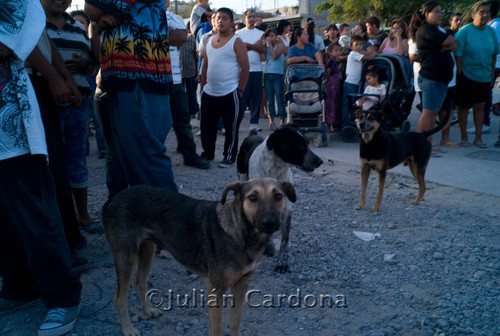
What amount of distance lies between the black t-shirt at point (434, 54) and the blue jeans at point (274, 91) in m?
3.65

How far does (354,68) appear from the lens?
783 cm

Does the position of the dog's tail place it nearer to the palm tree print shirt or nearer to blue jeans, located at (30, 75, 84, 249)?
the palm tree print shirt

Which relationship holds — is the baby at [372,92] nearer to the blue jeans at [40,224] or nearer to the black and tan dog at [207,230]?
the black and tan dog at [207,230]

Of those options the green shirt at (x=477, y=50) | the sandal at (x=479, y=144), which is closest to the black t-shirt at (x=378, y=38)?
the green shirt at (x=477, y=50)

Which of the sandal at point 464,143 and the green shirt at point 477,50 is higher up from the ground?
the green shirt at point 477,50

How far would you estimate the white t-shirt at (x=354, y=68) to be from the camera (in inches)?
307

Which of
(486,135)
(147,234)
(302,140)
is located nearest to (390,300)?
(302,140)

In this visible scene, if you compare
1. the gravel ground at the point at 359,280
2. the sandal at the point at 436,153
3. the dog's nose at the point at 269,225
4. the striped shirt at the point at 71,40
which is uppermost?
Answer: the striped shirt at the point at 71,40

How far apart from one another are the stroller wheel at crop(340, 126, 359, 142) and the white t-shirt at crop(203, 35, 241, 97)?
2779 mm

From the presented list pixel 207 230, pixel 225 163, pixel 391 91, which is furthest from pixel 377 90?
pixel 207 230

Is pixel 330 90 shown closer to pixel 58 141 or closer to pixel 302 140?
pixel 302 140

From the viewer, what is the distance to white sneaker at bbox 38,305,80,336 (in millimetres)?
2396

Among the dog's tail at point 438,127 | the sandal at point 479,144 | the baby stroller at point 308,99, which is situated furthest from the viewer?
the baby stroller at point 308,99

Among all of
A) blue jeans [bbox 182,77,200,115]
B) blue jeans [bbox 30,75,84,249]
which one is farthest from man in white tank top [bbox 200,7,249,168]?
blue jeans [bbox 30,75,84,249]
